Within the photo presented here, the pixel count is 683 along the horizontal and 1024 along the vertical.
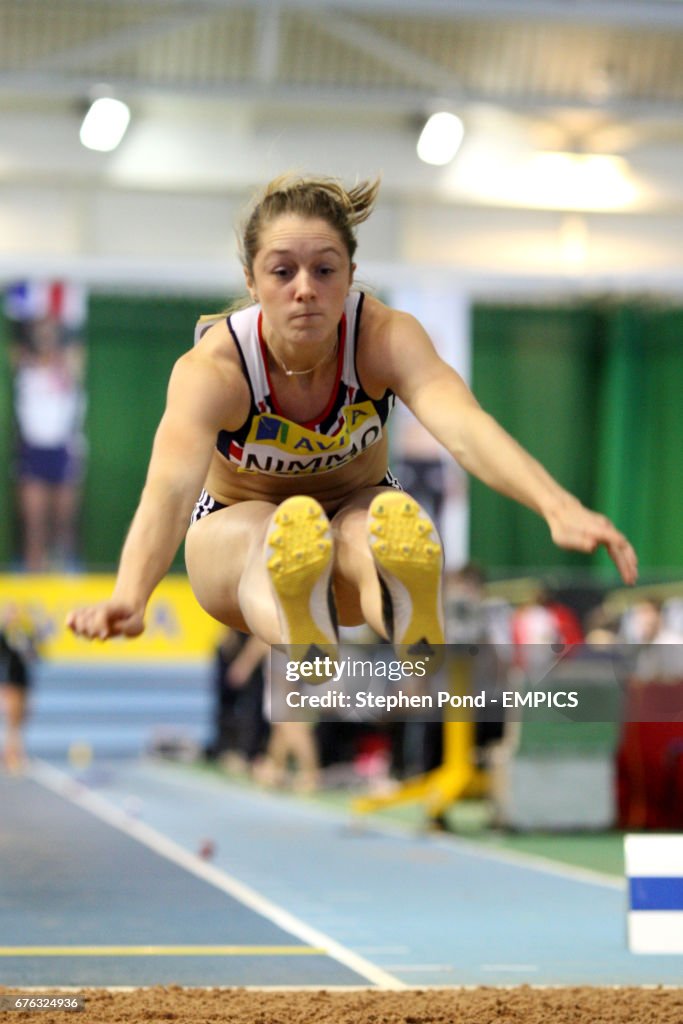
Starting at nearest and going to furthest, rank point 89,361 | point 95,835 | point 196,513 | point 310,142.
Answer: point 196,513 → point 95,835 → point 310,142 → point 89,361

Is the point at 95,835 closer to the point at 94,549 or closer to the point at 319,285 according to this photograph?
the point at 319,285

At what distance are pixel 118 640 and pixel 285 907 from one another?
788 centimetres

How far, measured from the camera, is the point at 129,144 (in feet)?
43.2

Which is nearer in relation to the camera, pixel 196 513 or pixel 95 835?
pixel 196 513

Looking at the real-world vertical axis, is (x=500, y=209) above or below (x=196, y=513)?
above

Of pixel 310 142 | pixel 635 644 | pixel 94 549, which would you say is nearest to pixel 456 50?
pixel 310 142

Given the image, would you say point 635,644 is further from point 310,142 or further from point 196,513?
point 196,513

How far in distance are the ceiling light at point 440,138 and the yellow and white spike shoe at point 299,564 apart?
33.3 ft


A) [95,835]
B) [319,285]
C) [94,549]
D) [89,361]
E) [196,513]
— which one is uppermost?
[89,361]

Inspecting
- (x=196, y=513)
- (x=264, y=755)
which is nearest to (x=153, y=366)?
(x=264, y=755)

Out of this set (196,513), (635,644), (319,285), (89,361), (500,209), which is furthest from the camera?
(89,361)

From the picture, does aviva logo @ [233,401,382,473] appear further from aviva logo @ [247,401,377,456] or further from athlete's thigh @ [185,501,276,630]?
athlete's thigh @ [185,501,276,630]

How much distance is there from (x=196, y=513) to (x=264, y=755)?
9664 mm

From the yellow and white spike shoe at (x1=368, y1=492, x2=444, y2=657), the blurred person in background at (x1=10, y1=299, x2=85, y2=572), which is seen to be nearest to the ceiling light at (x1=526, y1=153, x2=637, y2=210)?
the blurred person in background at (x1=10, y1=299, x2=85, y2=572)
